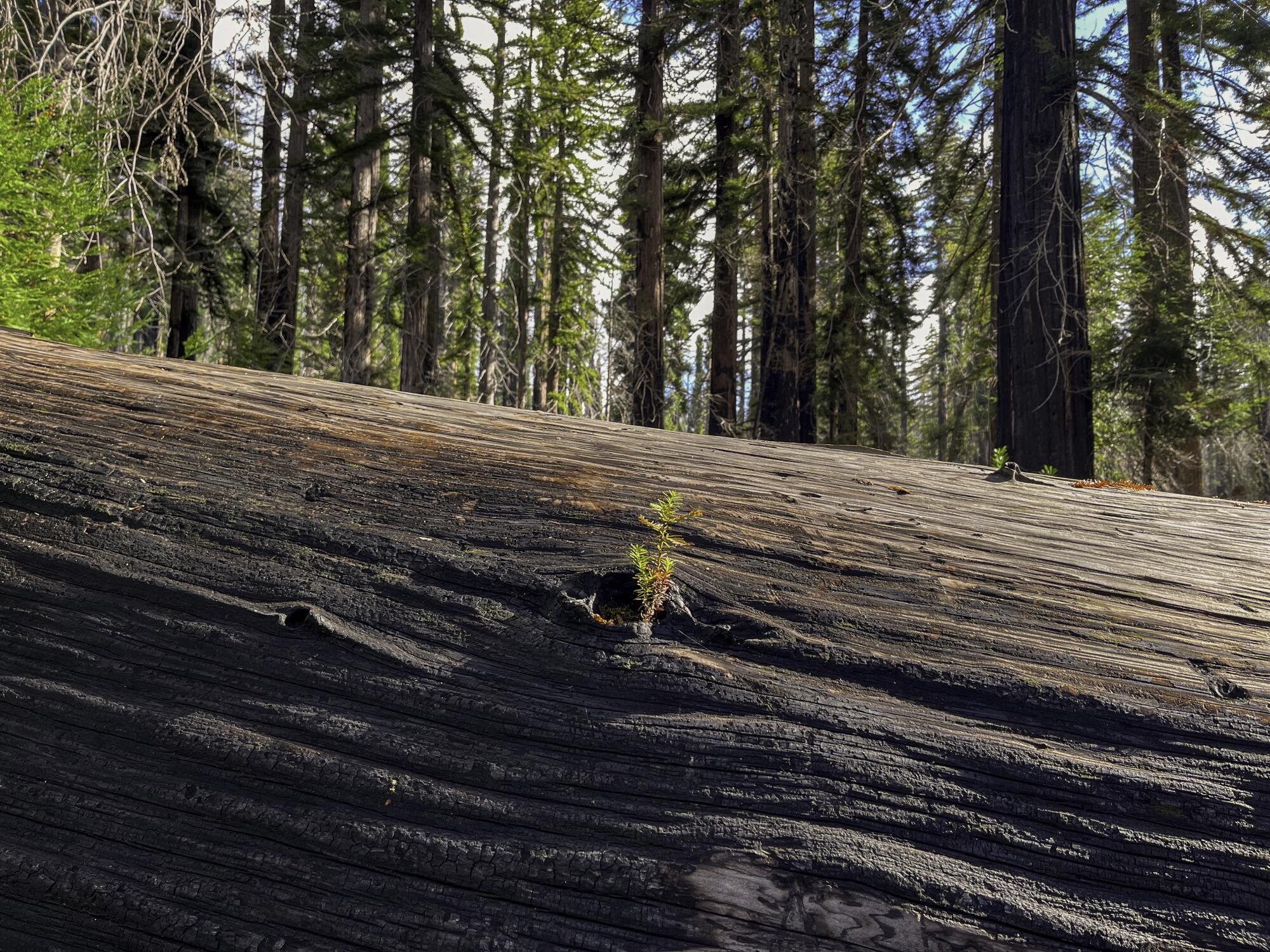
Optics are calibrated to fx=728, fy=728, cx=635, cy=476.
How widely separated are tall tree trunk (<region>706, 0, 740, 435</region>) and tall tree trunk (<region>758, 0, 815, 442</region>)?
847 millimetres

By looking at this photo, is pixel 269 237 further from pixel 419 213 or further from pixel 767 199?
pixel 767 199

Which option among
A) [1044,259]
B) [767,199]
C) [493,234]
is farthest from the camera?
[493,234]

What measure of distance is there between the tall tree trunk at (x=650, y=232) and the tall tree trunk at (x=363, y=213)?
4.05 m

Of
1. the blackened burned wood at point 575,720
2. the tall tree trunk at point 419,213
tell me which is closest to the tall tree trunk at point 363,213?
the tall tree trunk at point 419,213

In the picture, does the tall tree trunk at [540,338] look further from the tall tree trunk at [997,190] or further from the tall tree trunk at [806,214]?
the tall tree trunk at [997,190]

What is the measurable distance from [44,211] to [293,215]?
21.7ft

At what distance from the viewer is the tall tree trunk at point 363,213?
10998 mm

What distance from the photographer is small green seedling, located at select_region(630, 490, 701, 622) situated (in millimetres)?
1691

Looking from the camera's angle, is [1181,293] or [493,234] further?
[493,234]

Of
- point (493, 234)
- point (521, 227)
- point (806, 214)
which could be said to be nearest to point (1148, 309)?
point (806, 214)

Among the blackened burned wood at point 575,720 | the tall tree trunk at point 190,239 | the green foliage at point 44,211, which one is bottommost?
the blackened burned wood at point 575,720

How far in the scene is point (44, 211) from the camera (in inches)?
229

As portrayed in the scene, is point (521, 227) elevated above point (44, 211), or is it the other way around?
point (521, 227)

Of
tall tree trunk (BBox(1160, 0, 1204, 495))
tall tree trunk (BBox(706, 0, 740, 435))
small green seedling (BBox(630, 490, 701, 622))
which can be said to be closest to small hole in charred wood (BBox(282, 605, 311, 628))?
small green seedling (BBox(630, 490, 701, 622))
